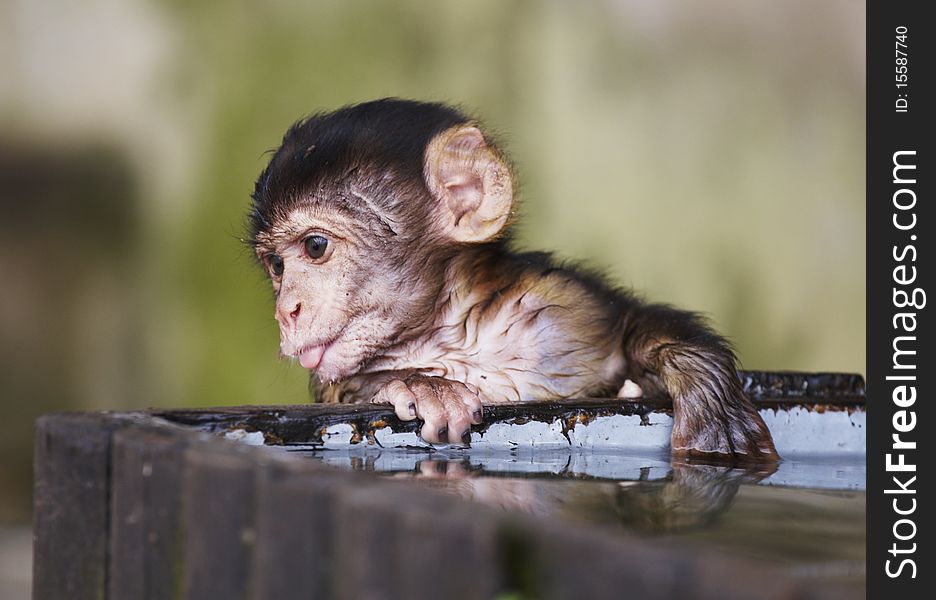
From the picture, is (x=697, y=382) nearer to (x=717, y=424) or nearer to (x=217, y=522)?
(x=717, y=424)

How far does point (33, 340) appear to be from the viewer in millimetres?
5711

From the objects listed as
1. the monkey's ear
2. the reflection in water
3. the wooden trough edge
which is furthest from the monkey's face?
the wooden trough edge

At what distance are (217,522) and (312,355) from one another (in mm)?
1482

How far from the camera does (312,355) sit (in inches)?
107

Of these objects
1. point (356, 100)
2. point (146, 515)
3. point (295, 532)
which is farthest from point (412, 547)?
point (356, 100)

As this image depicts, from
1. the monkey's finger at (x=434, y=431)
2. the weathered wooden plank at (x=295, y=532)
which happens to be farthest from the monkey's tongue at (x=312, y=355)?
the weathered wooden plank at (x=295, y=532)

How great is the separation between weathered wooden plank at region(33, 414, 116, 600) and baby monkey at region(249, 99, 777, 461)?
1183mm

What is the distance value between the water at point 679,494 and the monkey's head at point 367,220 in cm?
67

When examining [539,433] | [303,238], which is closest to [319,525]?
[539,433]

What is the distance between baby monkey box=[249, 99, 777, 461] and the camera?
2.75 metres

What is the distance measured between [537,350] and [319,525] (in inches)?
70.1

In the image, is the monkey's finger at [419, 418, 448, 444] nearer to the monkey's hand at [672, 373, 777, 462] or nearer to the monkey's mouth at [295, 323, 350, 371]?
the monkey's hand at [672, 373, 777, 462]

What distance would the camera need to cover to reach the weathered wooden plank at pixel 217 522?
4.00 feet

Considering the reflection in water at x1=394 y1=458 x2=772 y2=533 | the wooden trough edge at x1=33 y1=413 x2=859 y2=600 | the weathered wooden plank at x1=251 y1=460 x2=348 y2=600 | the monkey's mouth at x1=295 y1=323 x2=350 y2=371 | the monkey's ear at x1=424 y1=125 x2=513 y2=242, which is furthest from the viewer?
the monkey's ear at x1=424 y1=125 x2=513 y2=242
